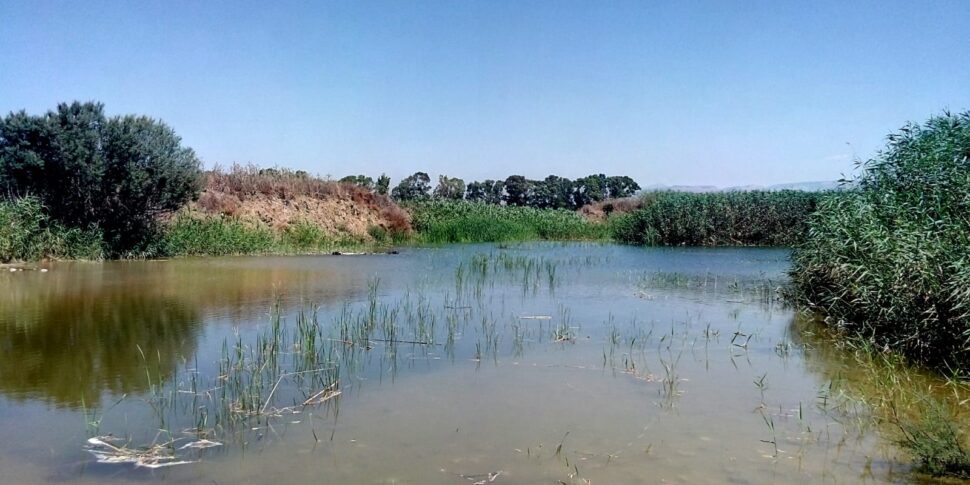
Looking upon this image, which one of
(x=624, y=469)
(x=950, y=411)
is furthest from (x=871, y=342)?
(x=624, y=469)

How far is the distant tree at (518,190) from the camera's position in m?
75.5

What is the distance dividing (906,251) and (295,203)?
87.7 feet

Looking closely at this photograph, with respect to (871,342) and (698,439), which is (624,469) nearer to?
(698,439)

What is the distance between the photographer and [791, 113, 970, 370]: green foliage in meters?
8.05

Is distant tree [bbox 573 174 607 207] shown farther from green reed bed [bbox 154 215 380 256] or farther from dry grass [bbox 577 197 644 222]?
green reed bed [bbox 154 215 380 256]

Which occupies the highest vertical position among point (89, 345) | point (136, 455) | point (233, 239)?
point (233, 239)

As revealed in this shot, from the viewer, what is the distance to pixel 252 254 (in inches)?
958

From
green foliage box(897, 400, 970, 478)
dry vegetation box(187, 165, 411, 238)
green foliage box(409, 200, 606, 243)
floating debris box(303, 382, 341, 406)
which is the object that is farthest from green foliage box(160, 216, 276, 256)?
green foliage box(897, 400, 970, 478)

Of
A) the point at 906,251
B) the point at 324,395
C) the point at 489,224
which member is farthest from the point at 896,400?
the point at 489,224

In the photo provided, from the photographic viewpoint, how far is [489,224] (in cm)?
3828

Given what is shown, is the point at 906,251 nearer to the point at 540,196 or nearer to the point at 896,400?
the point at 896,400

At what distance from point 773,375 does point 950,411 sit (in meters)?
1.80

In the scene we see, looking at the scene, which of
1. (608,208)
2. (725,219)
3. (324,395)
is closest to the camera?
(324,395)

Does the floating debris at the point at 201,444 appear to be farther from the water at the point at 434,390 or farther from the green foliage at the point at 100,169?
the green foliage at the point at 100,169
